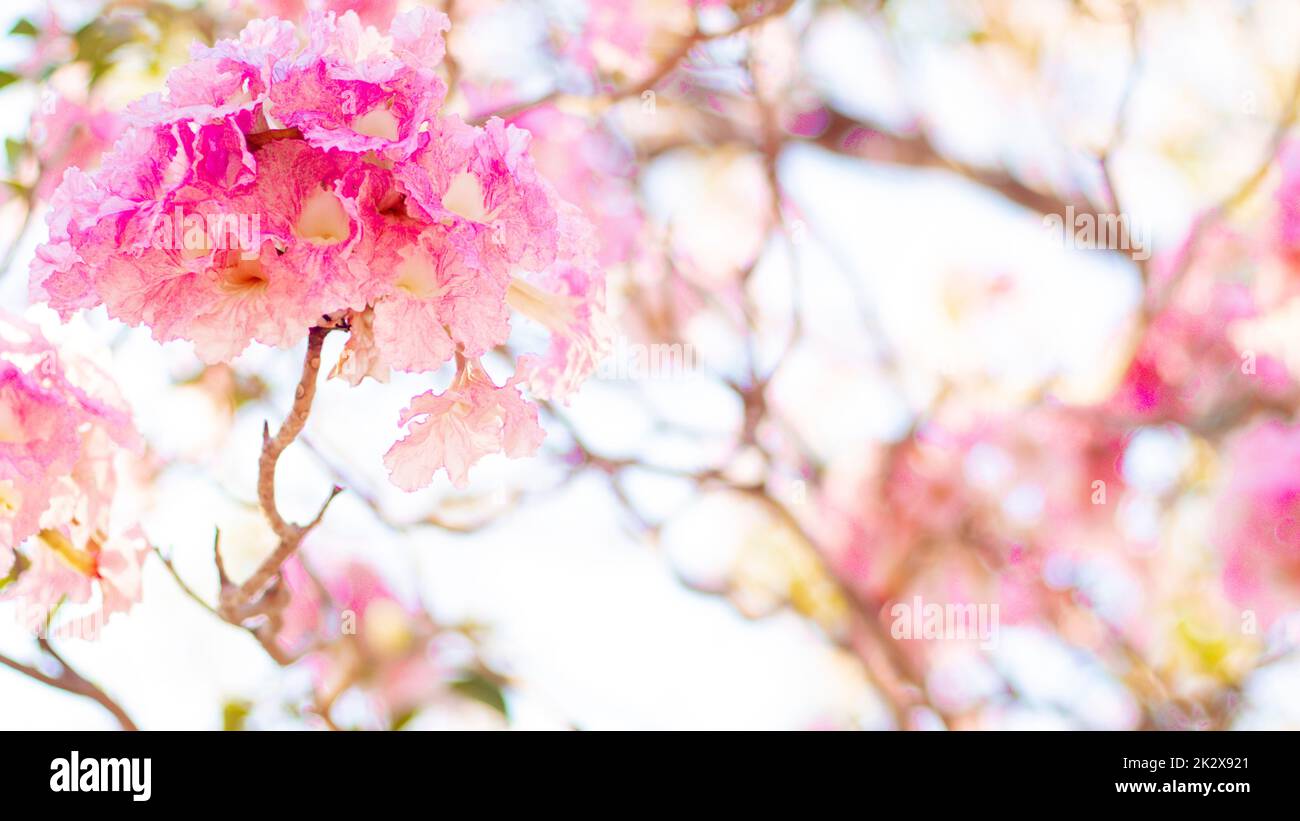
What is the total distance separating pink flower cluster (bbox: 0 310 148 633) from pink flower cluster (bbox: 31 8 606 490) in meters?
0.09

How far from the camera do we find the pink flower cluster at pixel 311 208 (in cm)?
40

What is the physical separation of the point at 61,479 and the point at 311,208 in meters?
0.23

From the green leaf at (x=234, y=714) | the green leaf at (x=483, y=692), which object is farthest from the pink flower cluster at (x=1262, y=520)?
the green leaf at (x=234, y=714)

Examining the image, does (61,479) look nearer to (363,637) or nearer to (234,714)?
(234,714)

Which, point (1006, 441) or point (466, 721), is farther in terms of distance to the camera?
point (1006, 441)

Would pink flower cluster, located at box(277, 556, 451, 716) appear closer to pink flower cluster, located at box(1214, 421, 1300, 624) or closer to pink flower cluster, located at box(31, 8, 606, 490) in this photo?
pink flower cluster, located at box(31, 8, 606, 490)

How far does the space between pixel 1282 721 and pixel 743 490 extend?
29.9 inches

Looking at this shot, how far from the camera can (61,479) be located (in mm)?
523

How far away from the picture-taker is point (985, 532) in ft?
4.85

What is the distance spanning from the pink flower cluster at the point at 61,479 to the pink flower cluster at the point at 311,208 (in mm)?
87

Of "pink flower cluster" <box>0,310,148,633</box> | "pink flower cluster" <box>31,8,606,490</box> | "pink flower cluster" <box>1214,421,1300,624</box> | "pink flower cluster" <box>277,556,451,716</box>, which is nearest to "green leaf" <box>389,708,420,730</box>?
"pink flower cluster" <box>277,556,451,716</box>

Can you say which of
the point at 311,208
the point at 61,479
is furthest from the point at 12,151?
the point at 311,208
